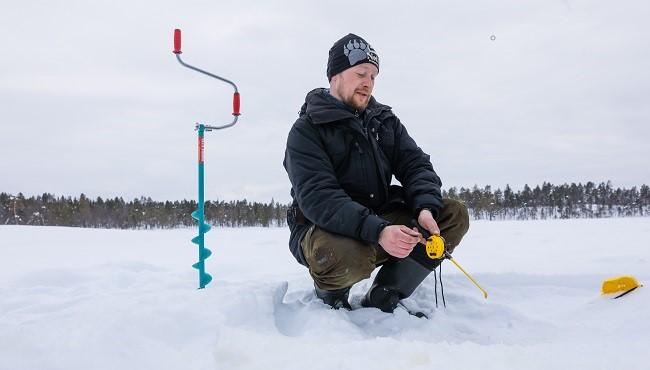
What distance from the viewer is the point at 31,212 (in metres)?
70.9

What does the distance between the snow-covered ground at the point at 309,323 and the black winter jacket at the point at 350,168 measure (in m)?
0.49

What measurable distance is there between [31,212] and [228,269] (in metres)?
81.4

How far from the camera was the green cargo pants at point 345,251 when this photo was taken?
2.30 meters

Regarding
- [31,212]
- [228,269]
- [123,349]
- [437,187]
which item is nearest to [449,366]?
[123,349]

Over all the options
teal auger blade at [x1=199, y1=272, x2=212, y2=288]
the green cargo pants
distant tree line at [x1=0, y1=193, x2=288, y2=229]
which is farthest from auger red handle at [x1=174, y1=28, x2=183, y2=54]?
distant tree line at [x1=0, y1=193, x2=288, y2=229]

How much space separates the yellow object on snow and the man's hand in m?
1.11

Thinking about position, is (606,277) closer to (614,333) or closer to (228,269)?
(614,333)

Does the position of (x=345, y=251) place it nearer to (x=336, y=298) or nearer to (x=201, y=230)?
(x=336, y=298)

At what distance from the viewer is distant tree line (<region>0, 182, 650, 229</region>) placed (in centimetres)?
7969

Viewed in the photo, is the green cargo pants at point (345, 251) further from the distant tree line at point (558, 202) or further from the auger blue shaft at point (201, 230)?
the distant tree line at point (558, 202)

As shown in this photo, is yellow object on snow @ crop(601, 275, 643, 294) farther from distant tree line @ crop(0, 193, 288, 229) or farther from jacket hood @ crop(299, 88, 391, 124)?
distant tree line @ crop(0, 193, 288, 229)

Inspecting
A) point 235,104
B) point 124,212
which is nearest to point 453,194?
point 124,212

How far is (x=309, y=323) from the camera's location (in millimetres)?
2107

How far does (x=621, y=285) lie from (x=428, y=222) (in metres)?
1.20
